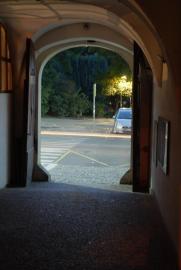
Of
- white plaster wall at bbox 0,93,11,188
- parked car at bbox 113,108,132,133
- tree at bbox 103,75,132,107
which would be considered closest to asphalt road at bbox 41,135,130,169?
parked car at bbox 113,108,132,133

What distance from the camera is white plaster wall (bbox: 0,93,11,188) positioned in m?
10.4

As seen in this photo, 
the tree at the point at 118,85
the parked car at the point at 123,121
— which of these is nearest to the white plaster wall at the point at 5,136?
the parked car at the point at 123,121

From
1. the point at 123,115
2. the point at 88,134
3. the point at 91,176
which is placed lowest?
the point at 91,176

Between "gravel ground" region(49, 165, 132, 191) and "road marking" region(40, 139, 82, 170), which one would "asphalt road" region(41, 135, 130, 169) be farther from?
"gravel ground" region(49, 165, 132, 191)

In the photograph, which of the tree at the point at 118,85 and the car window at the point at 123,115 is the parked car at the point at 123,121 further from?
the tree at the point at 118,85

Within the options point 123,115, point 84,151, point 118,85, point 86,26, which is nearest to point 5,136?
point 86,26

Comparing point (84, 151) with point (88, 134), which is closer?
point (84, 151)

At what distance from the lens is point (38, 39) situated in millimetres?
11516

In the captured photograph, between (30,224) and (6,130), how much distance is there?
171 inches

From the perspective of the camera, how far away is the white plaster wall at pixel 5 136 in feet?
34.0

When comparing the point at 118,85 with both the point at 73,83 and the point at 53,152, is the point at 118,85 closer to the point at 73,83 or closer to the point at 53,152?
the point at 73,83

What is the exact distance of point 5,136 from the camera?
10.7 m

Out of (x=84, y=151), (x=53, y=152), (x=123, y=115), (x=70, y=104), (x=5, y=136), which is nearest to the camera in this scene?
(x=5, y=136)

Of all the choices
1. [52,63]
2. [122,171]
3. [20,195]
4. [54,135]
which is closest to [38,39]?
[20,195]
